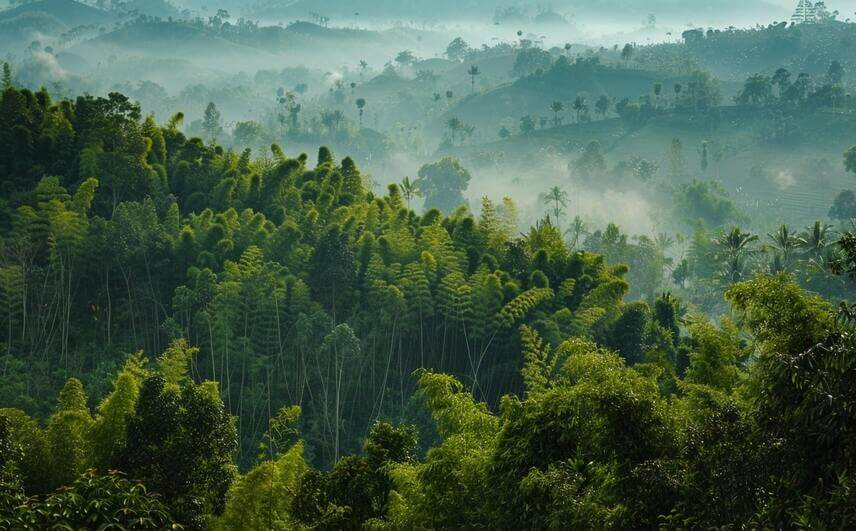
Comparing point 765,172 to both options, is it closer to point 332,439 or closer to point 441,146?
point 441,146

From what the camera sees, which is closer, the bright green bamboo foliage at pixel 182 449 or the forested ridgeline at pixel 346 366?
the forested ridgeline at pixel 346 366

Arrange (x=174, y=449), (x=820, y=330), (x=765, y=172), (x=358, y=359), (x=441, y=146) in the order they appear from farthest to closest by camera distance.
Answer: (x=441, y=146), (x=765, y=172), (x=358, y=359), (x=174, y=449), (x=820, y=330)

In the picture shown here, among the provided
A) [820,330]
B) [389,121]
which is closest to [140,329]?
[820,330]

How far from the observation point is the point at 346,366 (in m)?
34.8

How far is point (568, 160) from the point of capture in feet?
423

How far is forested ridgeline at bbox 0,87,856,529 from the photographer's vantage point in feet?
33.4

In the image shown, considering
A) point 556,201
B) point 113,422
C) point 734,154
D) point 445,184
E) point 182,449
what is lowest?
point 445,184

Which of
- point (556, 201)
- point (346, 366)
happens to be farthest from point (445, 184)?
point (346, 366)

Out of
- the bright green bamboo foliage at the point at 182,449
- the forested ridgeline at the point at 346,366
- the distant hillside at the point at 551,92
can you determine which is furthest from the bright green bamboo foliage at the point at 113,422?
the distant hillside at the point at 551,92

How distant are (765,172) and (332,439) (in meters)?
93.7

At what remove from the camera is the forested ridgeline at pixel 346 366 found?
33.4 ft

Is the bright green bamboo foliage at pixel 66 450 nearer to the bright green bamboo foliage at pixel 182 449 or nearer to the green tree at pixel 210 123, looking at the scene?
the bright green bamboo foliage at pixel 182 449

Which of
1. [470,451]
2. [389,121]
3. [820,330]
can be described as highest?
[820,330]

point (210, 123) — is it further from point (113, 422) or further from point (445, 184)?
point (113, 422)
